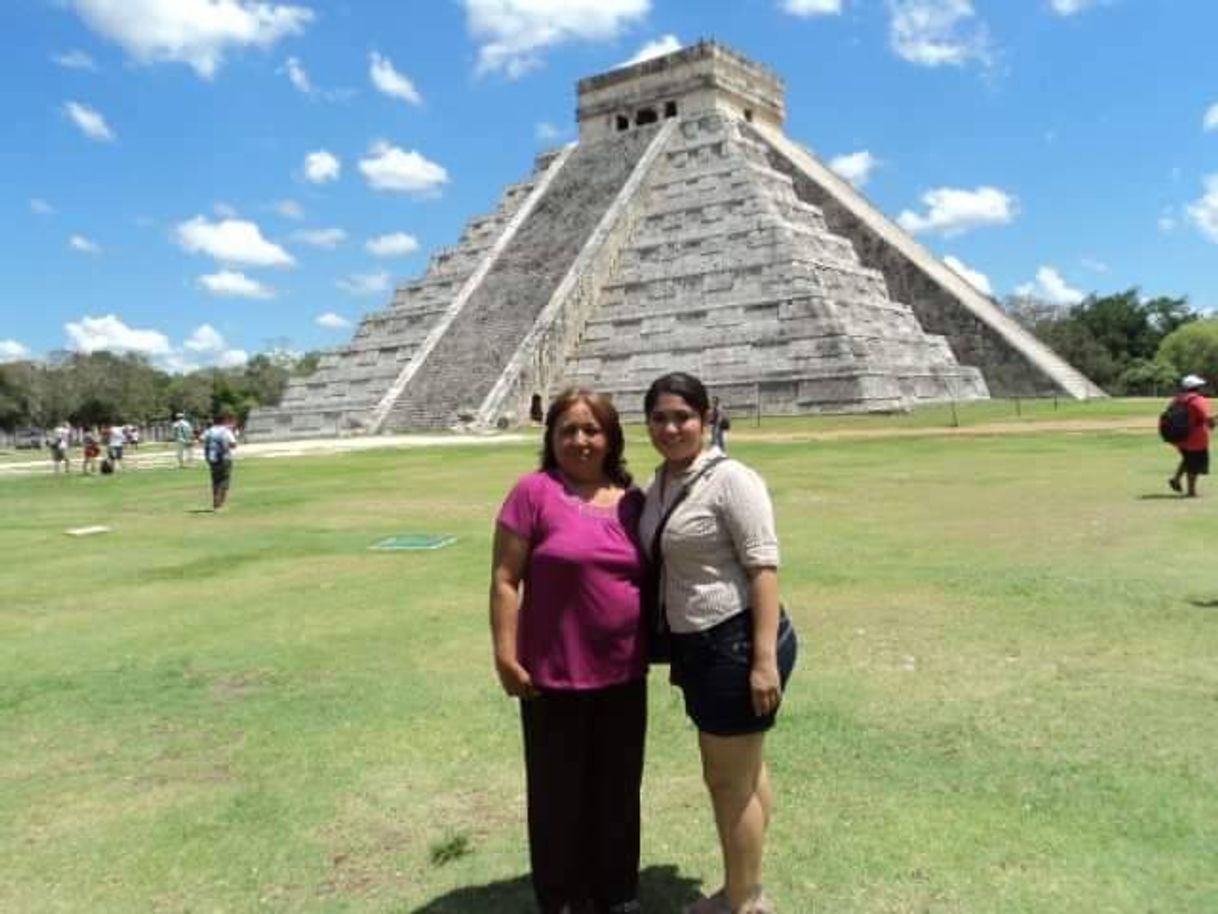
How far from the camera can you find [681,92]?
155ft

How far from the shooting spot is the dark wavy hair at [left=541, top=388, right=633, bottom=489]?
3.77 metres

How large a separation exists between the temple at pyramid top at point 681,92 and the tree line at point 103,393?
29319 millimetres

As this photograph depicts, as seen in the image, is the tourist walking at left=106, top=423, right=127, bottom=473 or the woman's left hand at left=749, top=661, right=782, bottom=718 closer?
the woman's left hand at left=749, top=661, right=782, bottom=718

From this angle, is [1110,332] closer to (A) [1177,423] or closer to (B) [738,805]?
(A) [1177,423]

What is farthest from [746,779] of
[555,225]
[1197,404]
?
[555,225]

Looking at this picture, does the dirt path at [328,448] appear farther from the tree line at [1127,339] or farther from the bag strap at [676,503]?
the tree line at [1127,339]

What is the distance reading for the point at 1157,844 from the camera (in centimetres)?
400

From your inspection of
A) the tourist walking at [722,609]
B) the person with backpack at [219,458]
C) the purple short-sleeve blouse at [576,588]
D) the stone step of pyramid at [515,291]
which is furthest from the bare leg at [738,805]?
the stone step of pyramid at [515,291]

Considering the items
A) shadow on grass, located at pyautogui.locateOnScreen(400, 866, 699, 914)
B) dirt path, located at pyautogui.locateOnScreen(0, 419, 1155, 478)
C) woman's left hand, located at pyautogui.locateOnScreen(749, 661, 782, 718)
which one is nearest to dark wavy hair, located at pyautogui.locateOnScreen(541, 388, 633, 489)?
woman's left hand, located at pyautogui.locateOnScreen(749, 661, 782, 718)

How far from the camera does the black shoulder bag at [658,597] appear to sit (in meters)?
3.59

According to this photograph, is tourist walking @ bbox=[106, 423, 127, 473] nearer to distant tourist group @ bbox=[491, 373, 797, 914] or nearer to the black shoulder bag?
distant tourist group @ bbox=[491, 373, 797, 914]

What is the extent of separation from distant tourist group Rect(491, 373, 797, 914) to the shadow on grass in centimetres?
11

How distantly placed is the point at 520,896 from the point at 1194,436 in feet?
38.4

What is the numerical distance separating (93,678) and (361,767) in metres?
2.60
